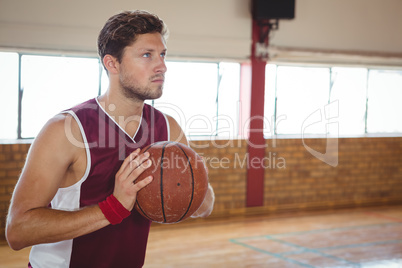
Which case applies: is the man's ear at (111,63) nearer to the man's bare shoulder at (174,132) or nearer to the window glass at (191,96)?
the man's bare shoulder at (174,132)

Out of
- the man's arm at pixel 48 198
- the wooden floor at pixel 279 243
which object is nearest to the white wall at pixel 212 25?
the wooden floor at pixel 279 243

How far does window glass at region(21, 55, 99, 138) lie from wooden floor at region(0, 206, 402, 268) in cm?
120

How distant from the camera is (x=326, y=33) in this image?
230 inches

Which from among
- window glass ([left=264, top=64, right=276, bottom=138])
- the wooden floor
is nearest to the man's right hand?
the wooden floor

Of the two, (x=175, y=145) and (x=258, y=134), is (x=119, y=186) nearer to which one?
(x=175, y=145)

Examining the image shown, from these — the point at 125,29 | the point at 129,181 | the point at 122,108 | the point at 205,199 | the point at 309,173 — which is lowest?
the point at 309,173

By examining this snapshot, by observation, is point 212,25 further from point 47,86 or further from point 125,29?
point 125,29

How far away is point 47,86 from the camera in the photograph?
4.48 meters

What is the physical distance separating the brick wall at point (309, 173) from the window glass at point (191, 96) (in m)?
0.23

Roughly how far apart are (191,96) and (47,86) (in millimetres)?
1536

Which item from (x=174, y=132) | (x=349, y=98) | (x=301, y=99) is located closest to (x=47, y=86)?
(x=174, y=132)

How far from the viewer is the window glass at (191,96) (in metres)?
5.09

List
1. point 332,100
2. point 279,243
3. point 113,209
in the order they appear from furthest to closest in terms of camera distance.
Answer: point 332,100 < point 279,243 < point 113,209

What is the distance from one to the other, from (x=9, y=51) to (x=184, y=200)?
327cm
